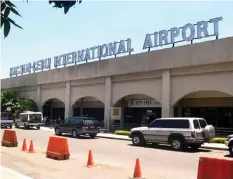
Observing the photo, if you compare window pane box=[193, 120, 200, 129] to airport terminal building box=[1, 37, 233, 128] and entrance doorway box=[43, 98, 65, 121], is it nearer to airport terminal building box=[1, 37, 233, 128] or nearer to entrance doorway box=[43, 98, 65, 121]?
airport terminal building box=[1, 37, 233, 128]

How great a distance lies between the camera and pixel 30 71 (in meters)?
55.2

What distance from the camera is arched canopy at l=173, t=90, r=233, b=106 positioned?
28.8 m

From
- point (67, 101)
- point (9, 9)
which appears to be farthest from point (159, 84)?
A: point (9, 9)

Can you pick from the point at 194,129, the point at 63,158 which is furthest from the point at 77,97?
the point at 63,158

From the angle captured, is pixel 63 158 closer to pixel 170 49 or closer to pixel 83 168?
pixel 83 168

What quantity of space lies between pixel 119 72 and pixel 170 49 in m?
6.88

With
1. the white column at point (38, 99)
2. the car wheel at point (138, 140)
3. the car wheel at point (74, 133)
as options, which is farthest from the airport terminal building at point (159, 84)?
the car wheel at point (138, 140)

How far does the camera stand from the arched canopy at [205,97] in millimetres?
28781

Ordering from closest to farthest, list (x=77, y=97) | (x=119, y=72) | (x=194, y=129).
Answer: (x=194, y=129) → (x=119, y=72) → (x=77, y=97)

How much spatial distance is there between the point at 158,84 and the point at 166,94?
1.59m

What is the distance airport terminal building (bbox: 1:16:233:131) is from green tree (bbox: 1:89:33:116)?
22.4ft

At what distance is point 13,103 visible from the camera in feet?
167

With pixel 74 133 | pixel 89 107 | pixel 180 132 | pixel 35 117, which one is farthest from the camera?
pixel 89 107

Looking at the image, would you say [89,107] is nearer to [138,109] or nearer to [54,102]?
[54,102]
